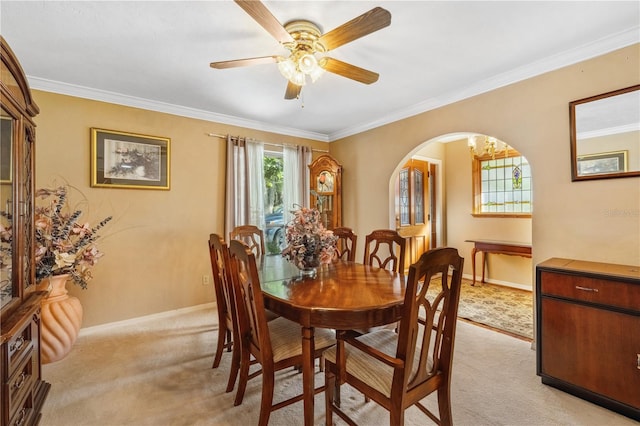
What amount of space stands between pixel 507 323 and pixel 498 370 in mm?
1104

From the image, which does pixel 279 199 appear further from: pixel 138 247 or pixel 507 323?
pixel 507 323

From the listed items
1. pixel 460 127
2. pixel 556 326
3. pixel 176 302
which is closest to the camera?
pixel 556 326

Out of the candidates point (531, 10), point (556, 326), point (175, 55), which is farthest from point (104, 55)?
point (556, 326)

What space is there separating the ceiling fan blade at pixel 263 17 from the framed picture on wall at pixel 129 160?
2.33m

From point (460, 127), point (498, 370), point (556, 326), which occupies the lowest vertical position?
point (498, 370)

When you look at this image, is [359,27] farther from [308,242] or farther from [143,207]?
[143,207]

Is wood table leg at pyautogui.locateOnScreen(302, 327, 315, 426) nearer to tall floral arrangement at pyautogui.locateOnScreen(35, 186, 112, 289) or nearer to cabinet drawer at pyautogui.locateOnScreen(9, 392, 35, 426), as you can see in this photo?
cabinet drawer at pyautogui.locateOnScreen(9, 392, 35, 426)

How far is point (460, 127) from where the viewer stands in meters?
3.03

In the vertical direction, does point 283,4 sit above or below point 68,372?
above

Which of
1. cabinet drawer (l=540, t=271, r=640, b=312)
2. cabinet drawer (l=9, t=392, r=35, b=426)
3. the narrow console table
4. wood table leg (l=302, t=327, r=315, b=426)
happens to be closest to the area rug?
the narrow console table

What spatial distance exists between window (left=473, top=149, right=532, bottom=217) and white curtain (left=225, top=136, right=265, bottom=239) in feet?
12.0

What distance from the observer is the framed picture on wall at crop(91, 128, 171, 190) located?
119 inches

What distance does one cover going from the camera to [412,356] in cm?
127

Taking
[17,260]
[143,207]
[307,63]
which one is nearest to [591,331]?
[307,63]
